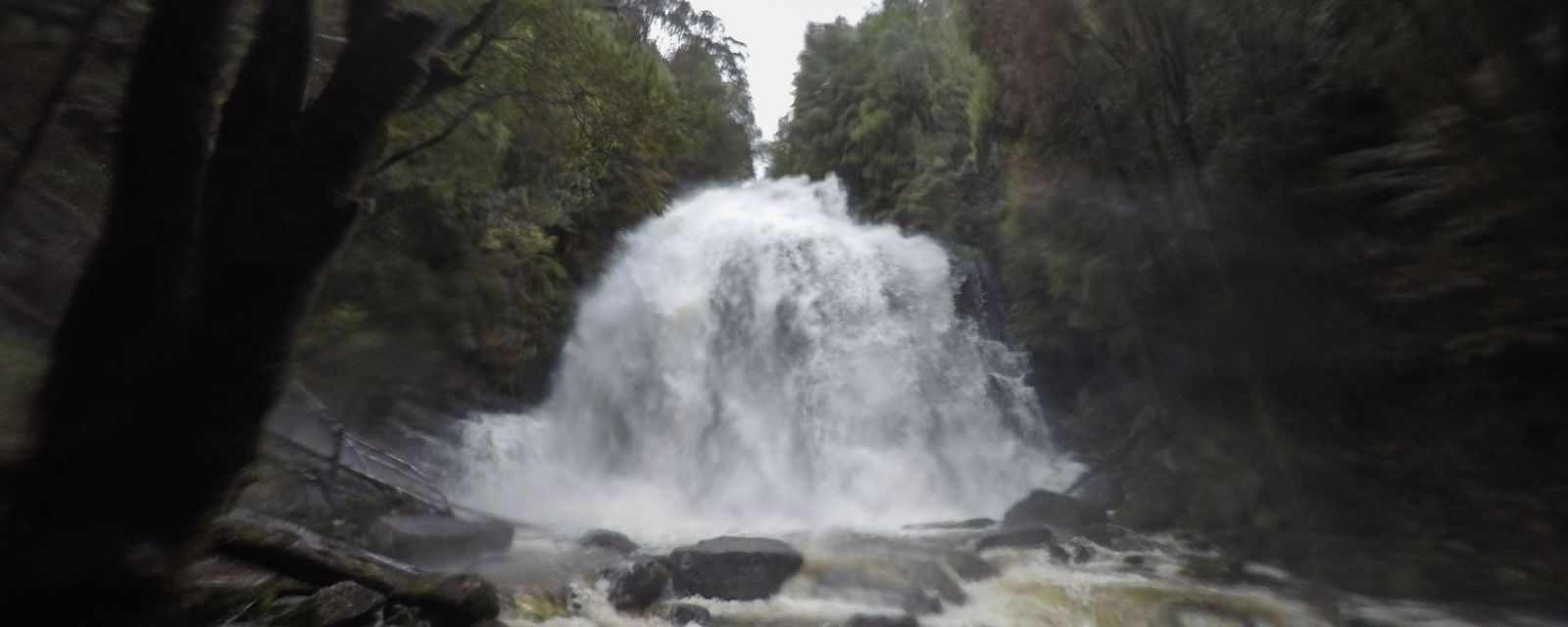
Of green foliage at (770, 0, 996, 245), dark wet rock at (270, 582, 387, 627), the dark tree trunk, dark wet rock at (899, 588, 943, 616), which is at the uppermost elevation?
green foliage at (770, 0, 996, 245)

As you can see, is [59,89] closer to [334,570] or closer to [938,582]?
[334,570]

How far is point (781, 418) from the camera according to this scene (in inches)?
586

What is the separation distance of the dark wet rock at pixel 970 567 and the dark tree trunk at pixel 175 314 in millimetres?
6689

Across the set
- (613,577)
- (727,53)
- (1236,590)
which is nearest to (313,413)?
(613,577)

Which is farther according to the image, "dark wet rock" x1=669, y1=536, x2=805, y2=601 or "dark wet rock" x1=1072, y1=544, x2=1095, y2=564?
"dark wet rock" x1=1072, y1=544, x2=1095, y2=564

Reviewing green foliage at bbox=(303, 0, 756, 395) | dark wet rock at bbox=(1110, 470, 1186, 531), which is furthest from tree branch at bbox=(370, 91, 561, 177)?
dark wet rock at bbox=(1110, 470, 1186, 531)

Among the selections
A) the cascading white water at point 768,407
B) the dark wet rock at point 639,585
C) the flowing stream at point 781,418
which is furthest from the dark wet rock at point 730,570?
the cascading white water at point 768,407

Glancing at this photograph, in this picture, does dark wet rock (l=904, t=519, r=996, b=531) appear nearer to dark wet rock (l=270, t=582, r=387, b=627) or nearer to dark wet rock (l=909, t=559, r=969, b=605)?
dark wet rock (l=909, t=559, r=969, b=605)

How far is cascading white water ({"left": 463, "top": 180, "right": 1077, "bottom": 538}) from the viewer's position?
1341 cm

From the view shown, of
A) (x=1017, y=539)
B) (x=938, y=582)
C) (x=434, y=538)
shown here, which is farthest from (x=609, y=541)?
(x=1017, y=539)

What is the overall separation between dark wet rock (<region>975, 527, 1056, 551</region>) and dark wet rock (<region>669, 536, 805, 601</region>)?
2638 mm

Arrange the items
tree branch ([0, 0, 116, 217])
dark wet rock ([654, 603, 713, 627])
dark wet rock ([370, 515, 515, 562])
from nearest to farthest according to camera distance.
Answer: tree branch ([0, 0, 116, 217]) < dark wet rock ([654, 603, 713, 627]) < dark wet rock ([370, 515, 515, 562])

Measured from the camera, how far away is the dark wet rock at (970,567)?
27.7 feet

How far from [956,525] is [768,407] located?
4.57 m
